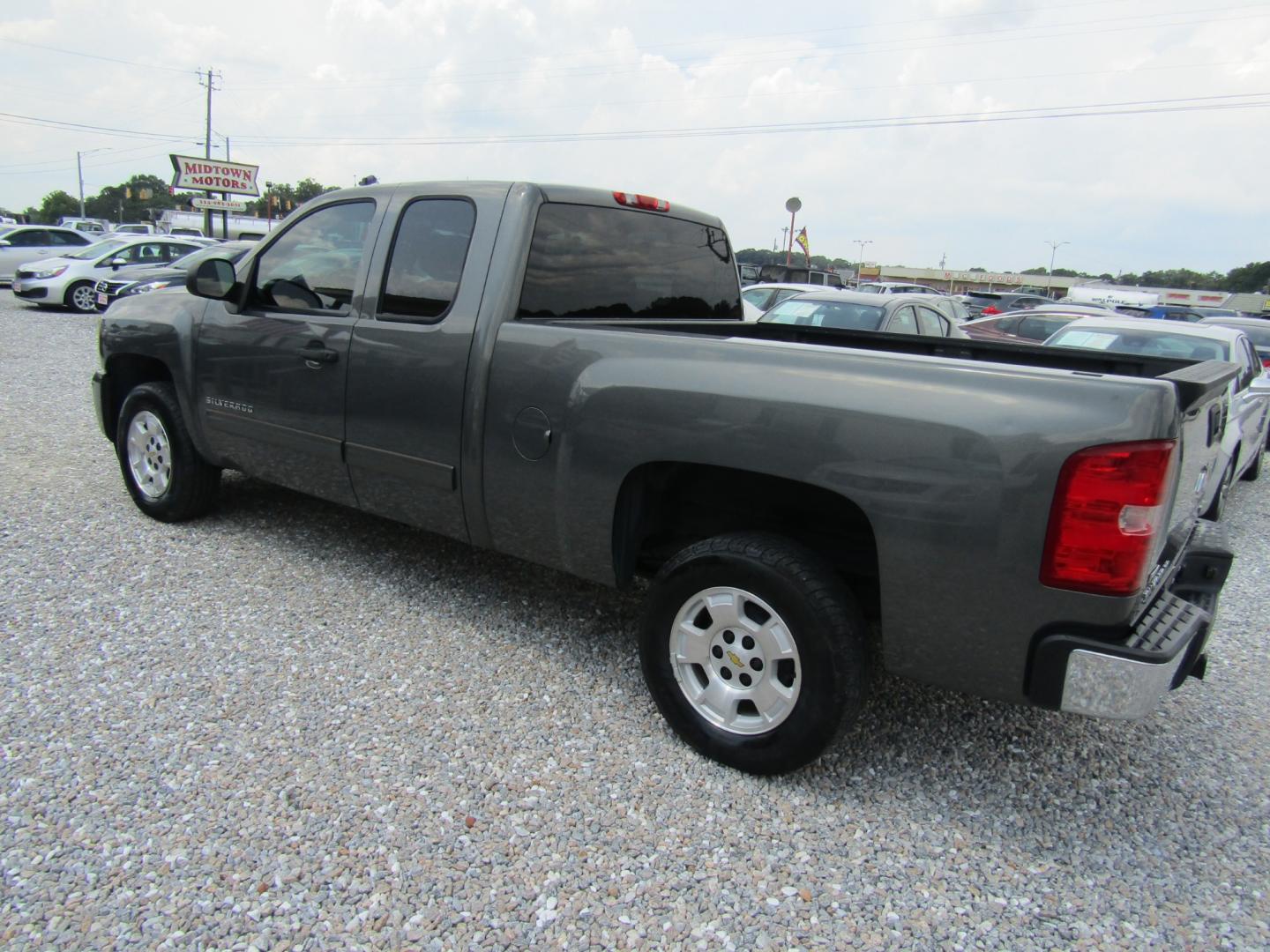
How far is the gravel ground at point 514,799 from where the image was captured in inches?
85.2

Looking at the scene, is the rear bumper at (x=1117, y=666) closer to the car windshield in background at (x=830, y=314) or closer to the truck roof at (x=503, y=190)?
the truck roof at (x=503, y=190)

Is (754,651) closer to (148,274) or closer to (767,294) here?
(767,294)

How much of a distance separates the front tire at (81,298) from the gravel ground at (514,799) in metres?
15.8

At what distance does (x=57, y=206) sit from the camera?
96.2m

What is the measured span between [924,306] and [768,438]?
776 centimetres

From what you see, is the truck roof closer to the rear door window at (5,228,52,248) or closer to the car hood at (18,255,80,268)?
the car hood at (18,255,80,268)

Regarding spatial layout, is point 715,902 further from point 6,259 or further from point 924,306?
point 6,259

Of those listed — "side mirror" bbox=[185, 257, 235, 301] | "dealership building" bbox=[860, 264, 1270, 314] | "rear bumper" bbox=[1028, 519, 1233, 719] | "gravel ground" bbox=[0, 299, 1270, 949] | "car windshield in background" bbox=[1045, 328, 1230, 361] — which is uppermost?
"dealership building" bbox=[860, 264, 1270, 314]

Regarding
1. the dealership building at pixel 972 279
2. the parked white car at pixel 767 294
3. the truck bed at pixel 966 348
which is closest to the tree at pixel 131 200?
the dealership building at pixel 972 279

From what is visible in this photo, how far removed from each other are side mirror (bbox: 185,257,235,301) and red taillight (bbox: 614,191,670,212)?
1978mm

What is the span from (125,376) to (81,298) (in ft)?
48.4

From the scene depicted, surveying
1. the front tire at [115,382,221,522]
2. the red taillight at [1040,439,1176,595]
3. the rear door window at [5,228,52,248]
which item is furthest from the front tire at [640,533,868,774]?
the rear door window at [5,228,52,248]

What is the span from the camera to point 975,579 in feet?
7.43

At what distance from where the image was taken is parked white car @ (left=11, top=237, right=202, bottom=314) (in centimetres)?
1666
